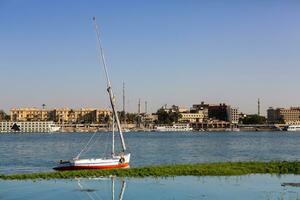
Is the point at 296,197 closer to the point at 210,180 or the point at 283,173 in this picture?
the point at 210,180

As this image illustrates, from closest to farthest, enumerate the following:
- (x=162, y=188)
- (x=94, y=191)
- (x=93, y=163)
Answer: (x=94, y=191) → (x=162, y=188) → (x=93, y=163)

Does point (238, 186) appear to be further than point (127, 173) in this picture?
No

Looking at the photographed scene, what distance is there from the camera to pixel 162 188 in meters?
35.8

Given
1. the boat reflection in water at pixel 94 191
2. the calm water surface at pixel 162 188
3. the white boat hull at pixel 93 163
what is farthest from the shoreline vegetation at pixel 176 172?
the white boat hull at pixel 93 163

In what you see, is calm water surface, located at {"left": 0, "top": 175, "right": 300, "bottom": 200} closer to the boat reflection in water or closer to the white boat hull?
the boat reflection in water

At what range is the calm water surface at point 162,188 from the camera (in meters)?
32.6

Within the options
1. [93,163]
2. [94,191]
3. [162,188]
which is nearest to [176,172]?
[162,188]

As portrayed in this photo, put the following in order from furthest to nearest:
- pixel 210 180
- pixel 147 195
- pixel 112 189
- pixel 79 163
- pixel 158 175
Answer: pixel 79 163 → pixel 158 175 → pixel 210 180 → pixel 112 189 → pixel 147 195

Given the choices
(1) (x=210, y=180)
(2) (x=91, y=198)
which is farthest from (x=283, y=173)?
(2) (x=91, y=198)

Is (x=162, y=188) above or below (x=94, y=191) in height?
above

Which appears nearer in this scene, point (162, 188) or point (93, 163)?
point (162, 188)

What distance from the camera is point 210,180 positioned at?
4000cm

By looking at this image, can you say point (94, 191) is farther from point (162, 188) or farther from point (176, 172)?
point (176, 172)

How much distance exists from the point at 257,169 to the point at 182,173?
240 inches
